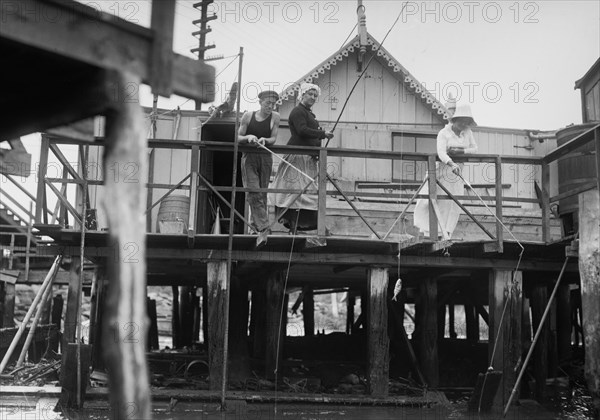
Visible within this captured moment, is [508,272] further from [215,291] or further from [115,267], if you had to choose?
[115,267]

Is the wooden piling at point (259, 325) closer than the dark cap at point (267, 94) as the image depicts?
No

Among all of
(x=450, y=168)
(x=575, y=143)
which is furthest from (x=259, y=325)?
(x=575, y=143)

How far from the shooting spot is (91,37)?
3.64 m

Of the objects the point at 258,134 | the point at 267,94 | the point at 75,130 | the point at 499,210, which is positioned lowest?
the point at 75,130

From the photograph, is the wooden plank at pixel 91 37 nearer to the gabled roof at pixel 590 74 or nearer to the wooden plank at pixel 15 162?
the wooden plank at pixel 15 162

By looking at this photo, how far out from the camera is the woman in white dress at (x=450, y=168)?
10.4m

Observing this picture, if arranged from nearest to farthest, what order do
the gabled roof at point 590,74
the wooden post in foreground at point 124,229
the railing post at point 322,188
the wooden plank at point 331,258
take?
the wooden post in foreground at point 124,229 < the railing post at point 322,188 < the wooden plank at point 331,258 < the gabled roof at point 590,74

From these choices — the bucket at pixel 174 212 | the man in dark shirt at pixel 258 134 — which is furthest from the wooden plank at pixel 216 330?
the bucket at pixel 174 212

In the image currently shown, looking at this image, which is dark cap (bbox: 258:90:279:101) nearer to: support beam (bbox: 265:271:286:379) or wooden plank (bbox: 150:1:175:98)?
support beam (bbox: 265:271:286:379)

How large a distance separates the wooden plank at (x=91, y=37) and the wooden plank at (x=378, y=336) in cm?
730

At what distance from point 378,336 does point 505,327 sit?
1.71 metres

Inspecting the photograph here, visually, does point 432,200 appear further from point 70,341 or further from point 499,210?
point 70,341

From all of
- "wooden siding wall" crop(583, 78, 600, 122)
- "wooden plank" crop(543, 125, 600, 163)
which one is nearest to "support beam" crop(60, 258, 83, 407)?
"wooden plank" crop(543, 125, 600, 163)

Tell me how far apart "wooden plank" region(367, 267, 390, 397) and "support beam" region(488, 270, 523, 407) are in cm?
143
